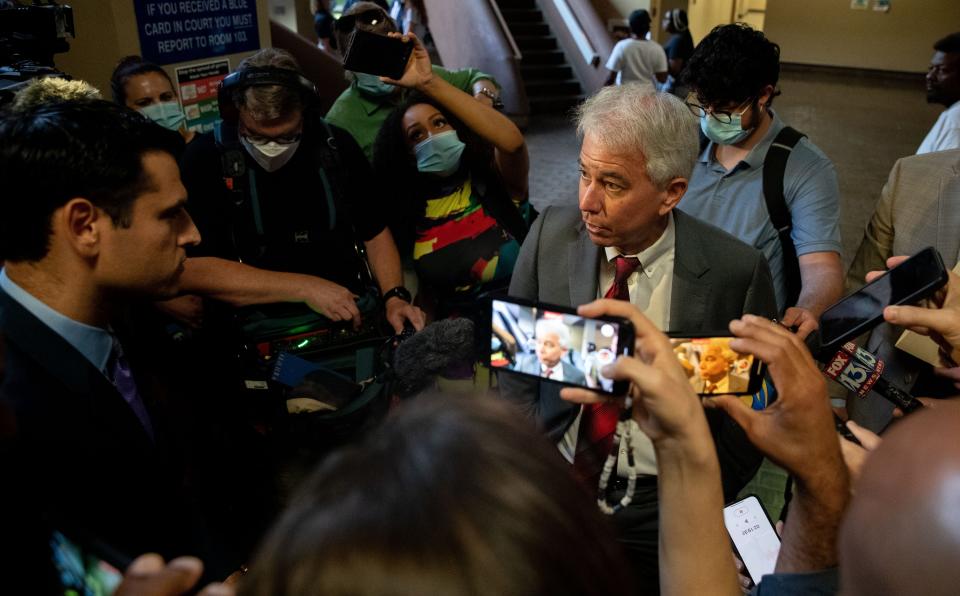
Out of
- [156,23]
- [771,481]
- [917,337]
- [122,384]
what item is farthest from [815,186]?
[156,23]

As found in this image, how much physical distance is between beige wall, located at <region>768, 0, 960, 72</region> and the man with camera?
1882 cm

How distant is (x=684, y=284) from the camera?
199 cm

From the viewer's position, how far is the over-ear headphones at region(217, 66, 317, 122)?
8.23ft

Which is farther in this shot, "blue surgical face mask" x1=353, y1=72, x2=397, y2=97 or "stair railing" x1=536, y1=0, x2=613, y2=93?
"stair railing" x1=536, y1=0, x2=613, y2=93

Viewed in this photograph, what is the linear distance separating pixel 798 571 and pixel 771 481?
7.15 ft

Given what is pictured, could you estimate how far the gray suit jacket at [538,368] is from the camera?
4.85 ft

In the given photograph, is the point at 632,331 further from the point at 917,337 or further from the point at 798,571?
the point at 917,337

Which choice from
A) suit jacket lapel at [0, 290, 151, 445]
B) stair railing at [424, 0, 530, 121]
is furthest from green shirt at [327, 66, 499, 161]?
stair railing at [424, 0, 530, 121]

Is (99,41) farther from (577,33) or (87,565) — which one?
(577,33)

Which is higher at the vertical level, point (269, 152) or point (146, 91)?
point (146, 91)

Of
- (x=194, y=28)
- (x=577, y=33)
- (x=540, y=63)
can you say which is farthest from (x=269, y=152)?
(x=577, y=33)

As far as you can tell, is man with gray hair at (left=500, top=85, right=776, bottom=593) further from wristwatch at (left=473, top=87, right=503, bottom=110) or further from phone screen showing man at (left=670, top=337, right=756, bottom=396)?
wristwatch at (left=473, top=87, right=503, bottom=110)

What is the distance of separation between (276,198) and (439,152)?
68cm

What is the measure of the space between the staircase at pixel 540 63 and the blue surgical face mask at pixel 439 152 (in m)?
8.89
